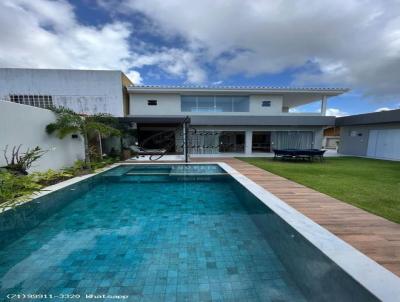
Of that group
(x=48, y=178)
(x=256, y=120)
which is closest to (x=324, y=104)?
(x=256, y=120)

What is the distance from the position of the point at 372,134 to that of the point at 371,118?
5.58 feet

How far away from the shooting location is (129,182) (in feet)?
30.0

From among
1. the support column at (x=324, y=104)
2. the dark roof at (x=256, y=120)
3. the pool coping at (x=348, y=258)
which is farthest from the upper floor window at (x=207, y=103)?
the pool coping at (x=348, y=258)

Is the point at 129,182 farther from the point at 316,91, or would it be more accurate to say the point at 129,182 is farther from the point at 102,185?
the point at 316,91

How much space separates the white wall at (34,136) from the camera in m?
7.09

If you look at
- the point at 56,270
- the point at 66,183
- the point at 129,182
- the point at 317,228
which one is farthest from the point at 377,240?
the point at 66,183

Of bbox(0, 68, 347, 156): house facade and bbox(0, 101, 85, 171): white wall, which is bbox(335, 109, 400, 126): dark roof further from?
bbox(0, 101, 85, 171): white wall

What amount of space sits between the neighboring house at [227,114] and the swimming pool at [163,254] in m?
12.2

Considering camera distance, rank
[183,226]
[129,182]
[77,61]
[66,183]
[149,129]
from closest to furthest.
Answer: [183,226]
[66,183]
[129,182]
[149,129]
[77,61]

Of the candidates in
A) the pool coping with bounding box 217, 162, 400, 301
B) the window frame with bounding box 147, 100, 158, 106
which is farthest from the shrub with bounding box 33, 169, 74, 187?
the window frame with bounding box 147, 100, 158, 106

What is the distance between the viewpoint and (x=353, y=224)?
391cm

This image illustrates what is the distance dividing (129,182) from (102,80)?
12.1 meters

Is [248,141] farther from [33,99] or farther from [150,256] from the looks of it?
[33,99]

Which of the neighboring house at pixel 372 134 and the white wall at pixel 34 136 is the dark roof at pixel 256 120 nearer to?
the neighboring house at pixel 372 134
